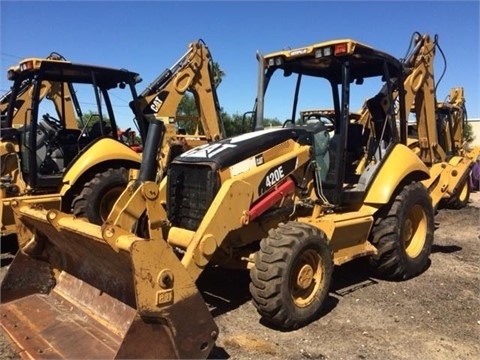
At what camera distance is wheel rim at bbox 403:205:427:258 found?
609 centimetres

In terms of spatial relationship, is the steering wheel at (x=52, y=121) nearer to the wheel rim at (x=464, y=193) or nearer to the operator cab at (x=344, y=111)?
the operator cab at (x=344, y=111)

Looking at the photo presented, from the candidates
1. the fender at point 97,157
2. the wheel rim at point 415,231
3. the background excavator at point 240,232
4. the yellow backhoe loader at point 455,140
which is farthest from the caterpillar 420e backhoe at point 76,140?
the yellow backhoe loader at point 455,140

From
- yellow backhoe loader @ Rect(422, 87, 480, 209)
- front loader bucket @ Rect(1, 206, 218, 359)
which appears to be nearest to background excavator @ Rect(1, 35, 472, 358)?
front loader bucket @ Rect(1, 206, 218, 359)

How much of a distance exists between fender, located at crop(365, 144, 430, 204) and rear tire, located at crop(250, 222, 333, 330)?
1216 millimetres

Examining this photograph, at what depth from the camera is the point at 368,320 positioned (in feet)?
15.4

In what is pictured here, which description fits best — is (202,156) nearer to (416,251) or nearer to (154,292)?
(154,292)

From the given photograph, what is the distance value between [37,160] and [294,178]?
12.9ft

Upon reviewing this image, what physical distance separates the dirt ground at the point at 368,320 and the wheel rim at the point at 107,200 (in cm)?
147

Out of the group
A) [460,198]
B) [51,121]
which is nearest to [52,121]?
[51,121]

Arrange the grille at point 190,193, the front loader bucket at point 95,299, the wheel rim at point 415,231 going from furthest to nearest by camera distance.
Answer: the wheel rim at point 415,231
the grille at point 190,193
the front loader bucket at point 95,299

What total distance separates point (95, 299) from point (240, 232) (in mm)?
1394

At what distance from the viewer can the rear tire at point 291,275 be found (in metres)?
→ 4.20

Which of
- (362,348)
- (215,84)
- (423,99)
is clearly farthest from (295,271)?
(215,84)

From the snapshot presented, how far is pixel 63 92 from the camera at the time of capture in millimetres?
8539
